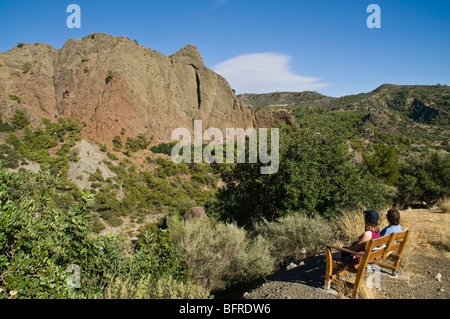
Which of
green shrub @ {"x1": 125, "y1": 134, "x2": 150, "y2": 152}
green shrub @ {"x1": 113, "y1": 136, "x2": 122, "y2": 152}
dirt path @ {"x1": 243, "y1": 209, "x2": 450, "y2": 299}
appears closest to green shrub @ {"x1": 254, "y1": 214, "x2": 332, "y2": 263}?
dirt path @ {"x1": 243, "y1": 209, "x2": 450, "y2": 299}

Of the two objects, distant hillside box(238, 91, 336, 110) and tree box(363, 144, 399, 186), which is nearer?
tree box(363, 144, 399, 186)

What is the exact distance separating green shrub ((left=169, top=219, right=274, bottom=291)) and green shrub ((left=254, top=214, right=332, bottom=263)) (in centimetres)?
33

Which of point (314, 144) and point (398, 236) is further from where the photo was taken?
point (314, 144)

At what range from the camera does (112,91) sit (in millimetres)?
37469

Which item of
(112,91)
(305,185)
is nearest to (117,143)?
(112,91)

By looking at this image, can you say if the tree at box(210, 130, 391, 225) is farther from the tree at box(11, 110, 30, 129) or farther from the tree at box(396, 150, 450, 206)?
the tree at box(11, 110, 30, 129)

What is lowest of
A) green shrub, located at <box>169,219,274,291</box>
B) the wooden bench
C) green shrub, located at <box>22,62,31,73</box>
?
green shrub, located at <box>169,219,274,291</box>

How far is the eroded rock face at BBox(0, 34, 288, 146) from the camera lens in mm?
34375

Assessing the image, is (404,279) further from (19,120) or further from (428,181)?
(19,120)

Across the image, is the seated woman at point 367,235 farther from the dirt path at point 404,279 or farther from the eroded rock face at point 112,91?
the eroded rock face at point 112,91

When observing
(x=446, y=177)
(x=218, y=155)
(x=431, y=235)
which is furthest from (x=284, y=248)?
(x=218, y=155)
